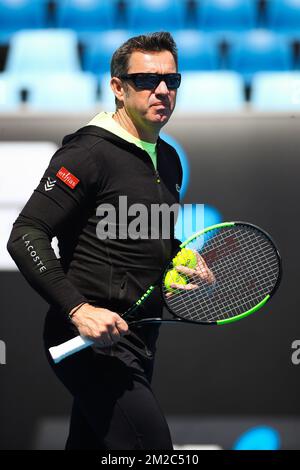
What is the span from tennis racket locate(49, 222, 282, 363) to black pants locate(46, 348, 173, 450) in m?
0.15

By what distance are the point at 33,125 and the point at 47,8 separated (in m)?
1.75

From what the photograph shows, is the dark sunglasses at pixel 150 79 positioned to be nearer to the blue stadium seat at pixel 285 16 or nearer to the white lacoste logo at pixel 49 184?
the white lacoste logo at pixel 49 184

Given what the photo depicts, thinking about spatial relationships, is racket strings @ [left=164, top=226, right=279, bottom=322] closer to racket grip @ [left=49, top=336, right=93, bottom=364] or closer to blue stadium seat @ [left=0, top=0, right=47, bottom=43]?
racket grip @ [left=49, top=336, right=93, bottom=364]

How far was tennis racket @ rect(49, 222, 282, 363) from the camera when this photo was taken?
2611 millimetres

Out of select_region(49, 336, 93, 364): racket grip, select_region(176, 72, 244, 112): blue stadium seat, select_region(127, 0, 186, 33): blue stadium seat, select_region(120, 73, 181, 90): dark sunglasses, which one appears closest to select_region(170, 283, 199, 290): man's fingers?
select_region(49, 336, 93, 364): racket grip

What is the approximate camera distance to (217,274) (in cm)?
300

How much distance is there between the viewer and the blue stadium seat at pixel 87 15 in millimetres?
5090

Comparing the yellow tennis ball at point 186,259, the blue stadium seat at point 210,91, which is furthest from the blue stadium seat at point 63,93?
the yellow tennis ball at point 186,259

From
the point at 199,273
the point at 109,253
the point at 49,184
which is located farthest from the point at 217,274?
the point at 49,184

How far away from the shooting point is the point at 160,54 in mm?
2598

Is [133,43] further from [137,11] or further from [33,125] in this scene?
[137,11]

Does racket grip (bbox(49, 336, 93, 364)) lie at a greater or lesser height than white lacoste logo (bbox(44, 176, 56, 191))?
lesser
